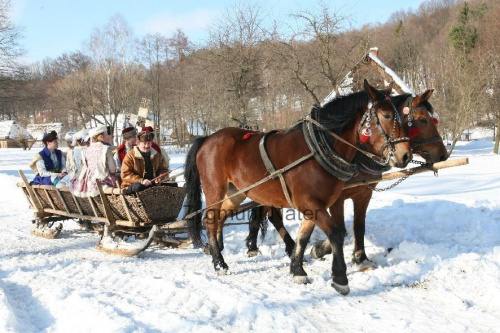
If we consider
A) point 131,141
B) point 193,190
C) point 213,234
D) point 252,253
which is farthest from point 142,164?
point 252,253

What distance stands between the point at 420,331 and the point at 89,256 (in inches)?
162

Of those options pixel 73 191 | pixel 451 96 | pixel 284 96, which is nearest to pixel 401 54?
pixel 451 96

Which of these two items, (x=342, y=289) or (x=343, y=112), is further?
(x=343, y=112)

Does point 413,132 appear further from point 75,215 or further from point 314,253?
point 75,215

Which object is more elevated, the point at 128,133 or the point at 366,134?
the point at 128,133

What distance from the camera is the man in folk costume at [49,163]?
7.02 meters

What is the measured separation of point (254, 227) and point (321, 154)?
205 centimetres

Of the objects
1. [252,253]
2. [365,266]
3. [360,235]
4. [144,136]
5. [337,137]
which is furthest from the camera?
[144,136]

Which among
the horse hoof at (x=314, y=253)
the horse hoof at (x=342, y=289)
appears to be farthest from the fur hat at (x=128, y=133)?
the horse hoof at (x=342, y=289)

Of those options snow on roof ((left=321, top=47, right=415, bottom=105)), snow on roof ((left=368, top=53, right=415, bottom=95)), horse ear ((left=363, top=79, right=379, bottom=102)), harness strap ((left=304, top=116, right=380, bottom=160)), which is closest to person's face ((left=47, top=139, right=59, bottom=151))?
harness strap ((left=304, top=116, right=380, bottom=160))

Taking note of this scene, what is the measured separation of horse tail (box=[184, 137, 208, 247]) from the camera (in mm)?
5262

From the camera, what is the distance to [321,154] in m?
3.82

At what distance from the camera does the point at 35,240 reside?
21.5ft

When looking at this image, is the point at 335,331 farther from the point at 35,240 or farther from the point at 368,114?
the point at 35,240
